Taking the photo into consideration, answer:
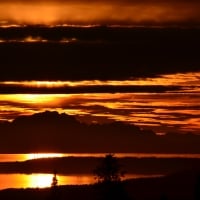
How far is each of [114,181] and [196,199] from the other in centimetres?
959

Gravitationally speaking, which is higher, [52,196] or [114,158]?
[52,196]

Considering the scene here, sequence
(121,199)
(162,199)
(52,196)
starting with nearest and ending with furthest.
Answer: (121,199) → (162,199) → (52,196)

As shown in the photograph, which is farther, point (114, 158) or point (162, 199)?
point (162, 199)

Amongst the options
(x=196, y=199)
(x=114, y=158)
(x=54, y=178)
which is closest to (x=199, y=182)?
(x=196, y=199)

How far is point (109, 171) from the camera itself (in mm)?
62500

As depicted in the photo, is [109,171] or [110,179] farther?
[109,171]

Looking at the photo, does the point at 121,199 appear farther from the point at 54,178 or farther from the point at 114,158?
the point at 54,178

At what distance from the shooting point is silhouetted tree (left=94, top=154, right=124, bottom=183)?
6225 centimetres

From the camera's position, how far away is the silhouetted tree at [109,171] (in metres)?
62.2

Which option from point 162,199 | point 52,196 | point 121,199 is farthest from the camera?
point 52,196

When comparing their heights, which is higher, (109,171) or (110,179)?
(109,171)

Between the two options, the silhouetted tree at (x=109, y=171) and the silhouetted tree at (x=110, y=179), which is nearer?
the silhouetted tree at (x=110, y=179)

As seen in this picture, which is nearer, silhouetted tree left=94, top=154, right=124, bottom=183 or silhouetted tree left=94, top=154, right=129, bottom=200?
silhouetted tree left=94, top=154, right=129, bottom=200

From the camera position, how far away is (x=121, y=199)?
201ft
